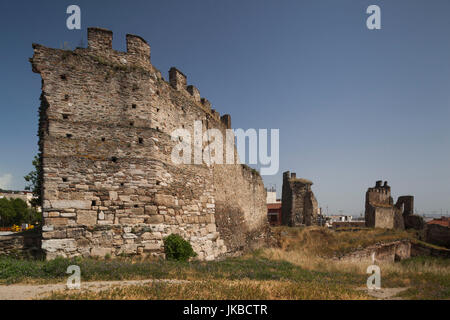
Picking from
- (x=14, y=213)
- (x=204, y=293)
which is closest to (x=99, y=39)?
(x=204, y=293)

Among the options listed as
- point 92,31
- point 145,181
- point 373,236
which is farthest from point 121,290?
point 373,236

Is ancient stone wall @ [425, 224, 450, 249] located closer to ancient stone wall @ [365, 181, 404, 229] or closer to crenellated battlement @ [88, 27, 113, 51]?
ancient stone wall @ [365, 181, 404, 229]

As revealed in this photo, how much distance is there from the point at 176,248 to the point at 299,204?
21.3 meters

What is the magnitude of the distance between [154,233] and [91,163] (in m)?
3.31

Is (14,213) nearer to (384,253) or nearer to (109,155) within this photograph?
(109,155)

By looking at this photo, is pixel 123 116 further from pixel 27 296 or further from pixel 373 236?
pixel 373 236

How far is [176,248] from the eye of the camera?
9.74 meters

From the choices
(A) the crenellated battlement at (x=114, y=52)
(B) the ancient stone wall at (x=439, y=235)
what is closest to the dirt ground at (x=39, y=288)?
(A) the crenellated battlement at (x=114, y=52)

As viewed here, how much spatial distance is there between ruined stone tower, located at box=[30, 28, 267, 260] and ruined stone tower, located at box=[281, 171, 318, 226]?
18594 mm

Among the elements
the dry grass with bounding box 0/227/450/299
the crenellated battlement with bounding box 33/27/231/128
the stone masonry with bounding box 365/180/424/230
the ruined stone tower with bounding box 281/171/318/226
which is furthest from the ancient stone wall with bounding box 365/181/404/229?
the crenellated battlement with bounding box 33/27/231/128

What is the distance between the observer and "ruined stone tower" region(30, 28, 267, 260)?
872 centimetres

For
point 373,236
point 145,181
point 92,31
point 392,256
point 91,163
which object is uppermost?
point 92,31
